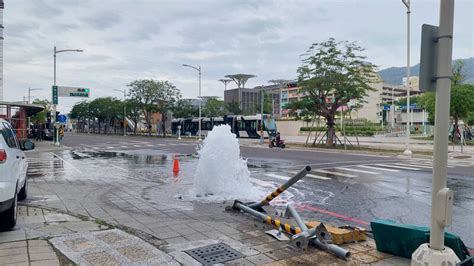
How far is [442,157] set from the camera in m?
4.00

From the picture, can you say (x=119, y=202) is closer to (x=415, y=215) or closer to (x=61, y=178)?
(x=61, y=178)

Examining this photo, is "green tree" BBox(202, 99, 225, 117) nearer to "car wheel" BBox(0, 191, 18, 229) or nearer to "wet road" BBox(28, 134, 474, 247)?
"wet road" BBox(28, 134, 474, 247)

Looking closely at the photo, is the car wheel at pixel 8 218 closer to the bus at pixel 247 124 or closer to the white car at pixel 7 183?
the white car at pixel 7 183

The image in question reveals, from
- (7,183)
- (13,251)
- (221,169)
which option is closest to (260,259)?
(13,251)

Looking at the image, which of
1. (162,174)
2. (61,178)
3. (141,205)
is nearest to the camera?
(141,205)

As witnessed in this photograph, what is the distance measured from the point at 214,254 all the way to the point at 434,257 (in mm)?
2637

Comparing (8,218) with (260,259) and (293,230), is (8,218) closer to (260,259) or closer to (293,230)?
(260,259)

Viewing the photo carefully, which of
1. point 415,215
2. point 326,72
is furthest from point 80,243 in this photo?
point 326,72

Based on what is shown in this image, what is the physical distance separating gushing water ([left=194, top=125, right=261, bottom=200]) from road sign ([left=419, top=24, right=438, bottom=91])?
5.34m

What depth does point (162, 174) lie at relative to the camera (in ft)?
46.4

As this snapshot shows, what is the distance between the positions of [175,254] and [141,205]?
3.43 meters

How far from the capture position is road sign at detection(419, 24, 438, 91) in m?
Answer: 4.11

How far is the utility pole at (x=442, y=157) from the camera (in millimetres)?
3928

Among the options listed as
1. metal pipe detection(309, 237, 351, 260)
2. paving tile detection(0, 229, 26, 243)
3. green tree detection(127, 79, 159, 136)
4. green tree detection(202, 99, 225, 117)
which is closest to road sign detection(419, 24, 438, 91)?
metal pipe detection(309, 237, 351, 260)
